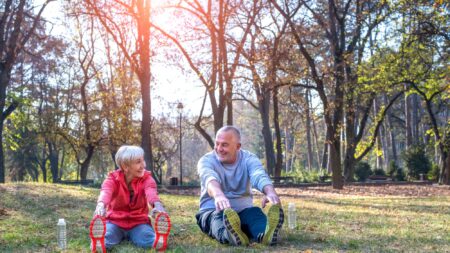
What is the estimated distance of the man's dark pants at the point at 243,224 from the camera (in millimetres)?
5777

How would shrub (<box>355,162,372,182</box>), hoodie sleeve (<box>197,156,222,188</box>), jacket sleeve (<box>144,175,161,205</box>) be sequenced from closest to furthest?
jacket sleeve (<box>144,175,161,205</box>) < hoodie sleeve (<box>197,156,222,188</box>) < shrub (<box>355,162,372,182</box>)

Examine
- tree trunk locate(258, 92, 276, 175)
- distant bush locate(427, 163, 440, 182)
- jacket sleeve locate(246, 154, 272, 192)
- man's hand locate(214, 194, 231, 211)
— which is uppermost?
tree trunk locate(258, 92, 276, 175)

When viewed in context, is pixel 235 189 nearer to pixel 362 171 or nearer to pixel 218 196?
pixel 218 196

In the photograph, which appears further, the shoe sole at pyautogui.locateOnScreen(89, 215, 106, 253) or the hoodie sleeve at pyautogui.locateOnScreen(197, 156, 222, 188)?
the hoodie sleeve at pyautogui.locateOnScreen(197, 156, 222, 188)

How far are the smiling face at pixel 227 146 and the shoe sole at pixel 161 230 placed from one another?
1.23 metres

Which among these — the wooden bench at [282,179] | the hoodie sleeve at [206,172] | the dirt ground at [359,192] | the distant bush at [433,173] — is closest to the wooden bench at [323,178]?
the wooden bench at [282,179]

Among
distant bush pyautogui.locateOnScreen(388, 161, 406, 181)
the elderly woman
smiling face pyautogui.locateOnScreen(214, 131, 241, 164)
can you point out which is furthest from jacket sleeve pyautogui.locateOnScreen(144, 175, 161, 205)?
distant bush pyautogui.locateOnScreen(388, 161, 406, 181)

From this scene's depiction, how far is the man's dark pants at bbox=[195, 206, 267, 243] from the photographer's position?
5.78 metres

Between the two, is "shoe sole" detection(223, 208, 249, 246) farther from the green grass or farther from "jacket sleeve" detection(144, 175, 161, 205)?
"jacket sleeve" detection(144, 175, 161, 205)

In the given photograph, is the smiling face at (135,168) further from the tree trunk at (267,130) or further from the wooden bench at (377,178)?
the wooden bench at (377,178)

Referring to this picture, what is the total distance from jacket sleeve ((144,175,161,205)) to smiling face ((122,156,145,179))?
4.8 inches

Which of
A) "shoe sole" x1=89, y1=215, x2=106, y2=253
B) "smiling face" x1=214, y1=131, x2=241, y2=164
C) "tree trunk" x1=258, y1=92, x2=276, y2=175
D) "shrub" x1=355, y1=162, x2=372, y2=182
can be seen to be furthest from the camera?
"shrub" x1=355, y1=162, x2=372, y2=182

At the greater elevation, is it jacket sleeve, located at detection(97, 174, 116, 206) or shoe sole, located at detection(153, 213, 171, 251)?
jacket sleeve, located at detection(97, 174, 116, 206)

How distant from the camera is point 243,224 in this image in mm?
6078
